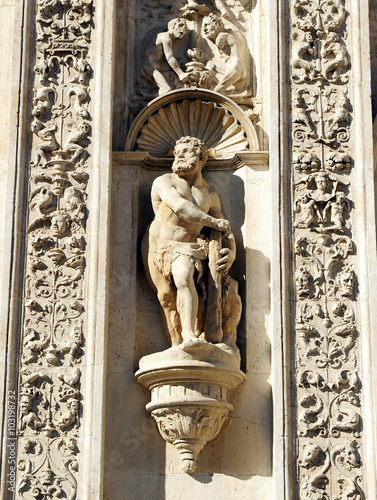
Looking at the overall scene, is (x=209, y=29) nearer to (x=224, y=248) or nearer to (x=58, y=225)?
(x=224, y=248)

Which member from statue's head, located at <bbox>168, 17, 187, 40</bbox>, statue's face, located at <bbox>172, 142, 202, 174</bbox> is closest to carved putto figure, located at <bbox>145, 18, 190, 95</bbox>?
statue's head, located at <bbox>168, 17, 187, 40</bbox>

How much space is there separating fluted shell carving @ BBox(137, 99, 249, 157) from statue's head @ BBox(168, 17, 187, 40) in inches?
30.3

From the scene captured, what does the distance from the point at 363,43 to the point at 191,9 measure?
1.95m

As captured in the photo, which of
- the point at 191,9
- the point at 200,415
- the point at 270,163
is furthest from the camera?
the point at 191,9

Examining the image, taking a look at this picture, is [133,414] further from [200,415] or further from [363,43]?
[363,43]

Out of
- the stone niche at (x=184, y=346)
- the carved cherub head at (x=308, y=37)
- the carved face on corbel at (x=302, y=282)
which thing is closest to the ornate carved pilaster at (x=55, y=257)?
the stone niche at (x=184, y=346)

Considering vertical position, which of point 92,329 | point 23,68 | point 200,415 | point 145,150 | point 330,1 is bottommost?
point 200,415

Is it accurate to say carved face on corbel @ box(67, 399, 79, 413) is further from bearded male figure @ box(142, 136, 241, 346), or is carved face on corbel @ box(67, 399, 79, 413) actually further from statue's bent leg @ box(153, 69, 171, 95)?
statue's bent leg @ box(153, 69, 171, 95)

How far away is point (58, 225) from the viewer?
12.1m

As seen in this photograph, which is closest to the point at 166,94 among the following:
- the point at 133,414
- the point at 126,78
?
the point at 126,78

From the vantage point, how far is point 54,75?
12.7 m

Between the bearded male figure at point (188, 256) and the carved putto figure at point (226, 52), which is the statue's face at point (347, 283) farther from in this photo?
the carved putto figure at point (226, 52)

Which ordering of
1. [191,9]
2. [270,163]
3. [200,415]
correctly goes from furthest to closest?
[191,9]
[270,163]
[200,415]

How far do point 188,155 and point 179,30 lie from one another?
1.60 meters
